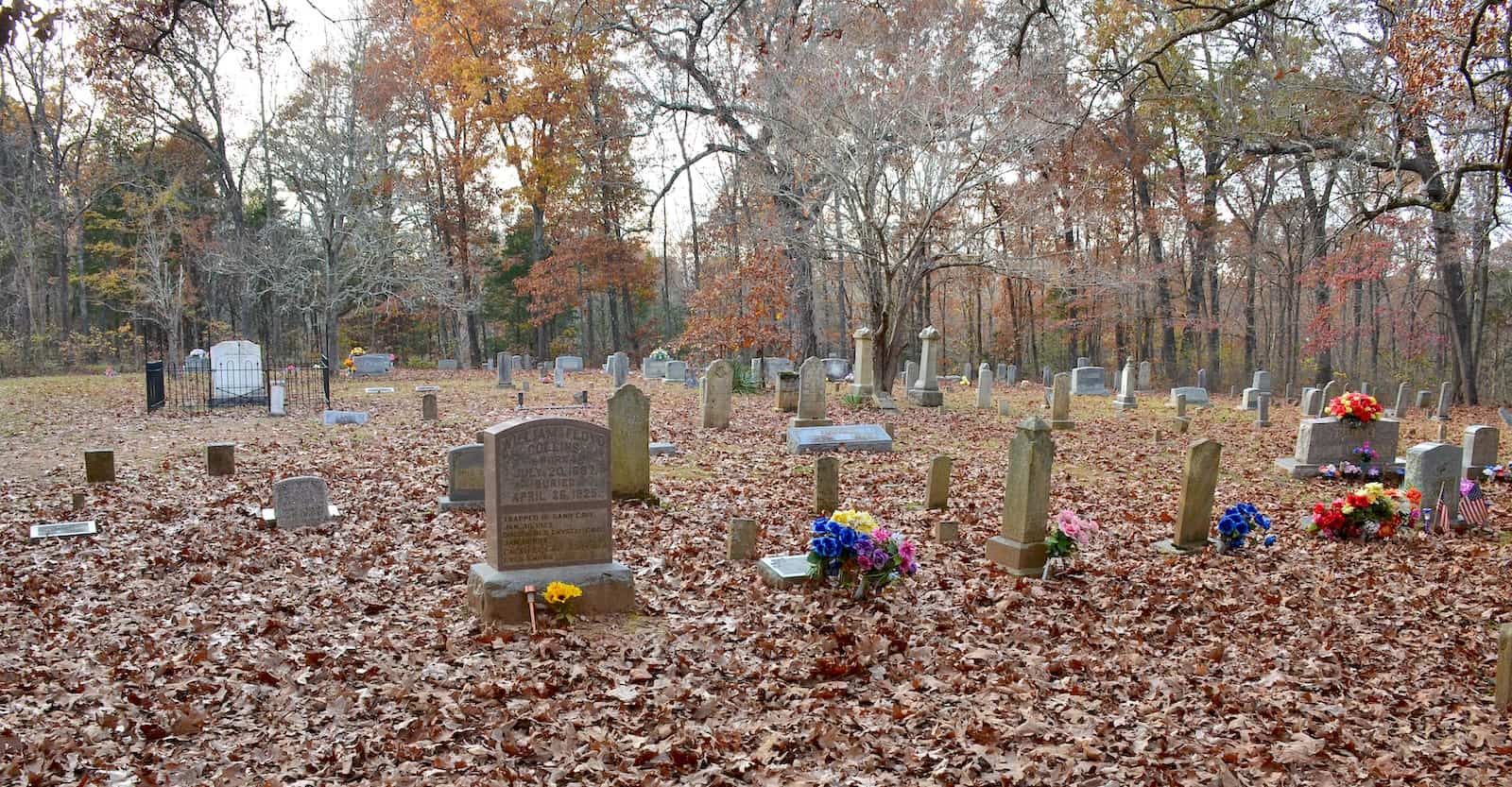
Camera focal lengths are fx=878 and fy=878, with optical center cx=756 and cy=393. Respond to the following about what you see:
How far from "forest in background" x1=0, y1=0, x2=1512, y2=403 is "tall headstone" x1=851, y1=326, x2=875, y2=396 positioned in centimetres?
49

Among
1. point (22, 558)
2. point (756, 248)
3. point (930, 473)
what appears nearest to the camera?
point (22, 558)

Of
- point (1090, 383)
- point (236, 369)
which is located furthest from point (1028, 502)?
point (1090, 383)

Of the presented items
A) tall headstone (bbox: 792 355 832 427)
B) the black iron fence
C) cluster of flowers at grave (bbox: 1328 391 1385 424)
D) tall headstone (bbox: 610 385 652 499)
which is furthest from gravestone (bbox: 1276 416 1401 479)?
the black iron fence

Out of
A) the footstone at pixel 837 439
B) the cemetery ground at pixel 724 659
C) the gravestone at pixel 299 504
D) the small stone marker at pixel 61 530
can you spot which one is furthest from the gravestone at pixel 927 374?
the small stone marker at pixel 61 530

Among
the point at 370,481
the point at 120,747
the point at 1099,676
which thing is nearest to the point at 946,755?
the point at 1099,676

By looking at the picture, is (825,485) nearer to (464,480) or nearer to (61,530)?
(464,480)

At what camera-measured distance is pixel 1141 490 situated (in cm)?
1107

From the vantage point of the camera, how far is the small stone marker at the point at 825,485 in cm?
927

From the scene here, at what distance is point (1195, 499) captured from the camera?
26.9 ft

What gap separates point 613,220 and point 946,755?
37288 mm

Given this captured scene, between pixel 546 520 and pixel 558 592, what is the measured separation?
59cm

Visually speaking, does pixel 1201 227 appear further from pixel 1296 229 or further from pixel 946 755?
pixel 946 755

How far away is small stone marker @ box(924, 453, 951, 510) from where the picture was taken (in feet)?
32.0

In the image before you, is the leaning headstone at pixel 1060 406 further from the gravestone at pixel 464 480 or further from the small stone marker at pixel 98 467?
the small stone marker at pixel 98 467
